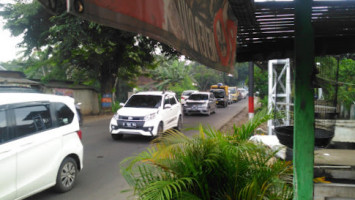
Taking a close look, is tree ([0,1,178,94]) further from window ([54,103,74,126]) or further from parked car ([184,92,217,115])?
window ([54,103,74,126])

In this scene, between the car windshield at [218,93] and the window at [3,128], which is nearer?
the window at [3,128]

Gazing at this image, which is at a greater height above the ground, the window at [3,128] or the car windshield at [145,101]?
the car windshield at [145,101]

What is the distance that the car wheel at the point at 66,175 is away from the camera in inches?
184

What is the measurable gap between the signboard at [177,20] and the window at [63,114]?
3250 mm

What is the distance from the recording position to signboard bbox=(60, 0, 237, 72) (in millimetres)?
1105

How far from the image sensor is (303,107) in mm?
2350

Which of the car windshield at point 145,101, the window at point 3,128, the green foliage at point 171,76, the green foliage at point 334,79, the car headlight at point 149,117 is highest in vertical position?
the green foliage at point 171,76

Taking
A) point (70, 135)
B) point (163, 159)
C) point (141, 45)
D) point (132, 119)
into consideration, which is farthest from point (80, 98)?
point (163, 159)

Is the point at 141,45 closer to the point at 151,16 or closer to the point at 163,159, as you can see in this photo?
the point at 163,159

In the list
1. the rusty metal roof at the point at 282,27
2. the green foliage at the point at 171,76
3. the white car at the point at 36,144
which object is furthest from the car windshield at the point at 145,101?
the green foliage at the point at 171,76

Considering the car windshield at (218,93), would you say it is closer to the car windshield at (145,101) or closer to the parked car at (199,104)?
the parked car at (199,104)

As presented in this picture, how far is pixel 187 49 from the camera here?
5.41 ft

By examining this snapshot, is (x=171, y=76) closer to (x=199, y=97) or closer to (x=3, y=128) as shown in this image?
(x=199, y=97)

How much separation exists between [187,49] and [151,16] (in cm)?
38
